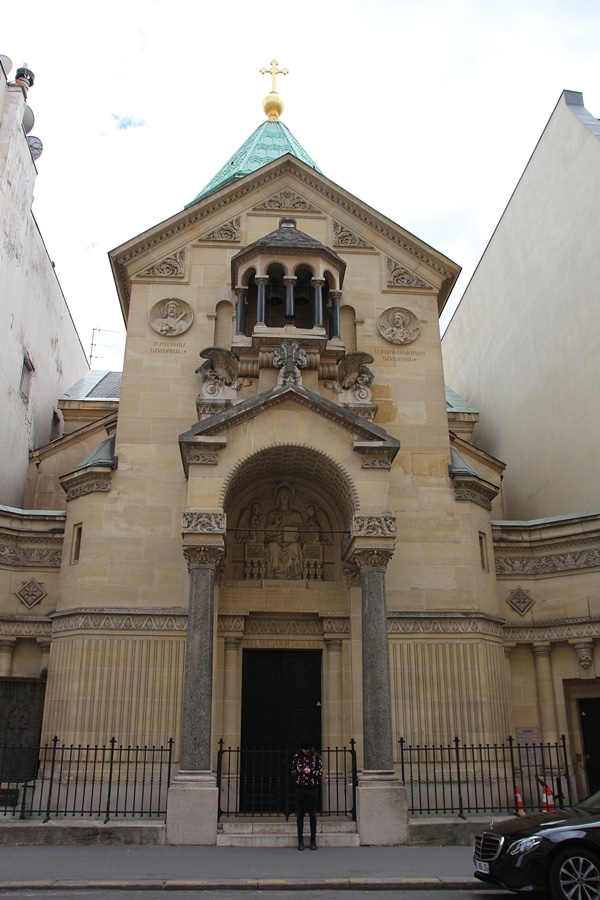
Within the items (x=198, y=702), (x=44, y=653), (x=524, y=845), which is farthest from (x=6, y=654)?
(x=524, y=845)

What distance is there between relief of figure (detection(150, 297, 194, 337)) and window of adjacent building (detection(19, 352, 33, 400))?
7364 mm

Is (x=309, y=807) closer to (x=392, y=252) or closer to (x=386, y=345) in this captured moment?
(x=386, y=345)

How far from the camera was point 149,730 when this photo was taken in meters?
17.1

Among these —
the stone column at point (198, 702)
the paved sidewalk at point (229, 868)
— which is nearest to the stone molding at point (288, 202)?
the stone column at point (198, 702)

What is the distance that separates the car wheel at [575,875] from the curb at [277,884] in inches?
76.3

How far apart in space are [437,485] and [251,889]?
11.3m

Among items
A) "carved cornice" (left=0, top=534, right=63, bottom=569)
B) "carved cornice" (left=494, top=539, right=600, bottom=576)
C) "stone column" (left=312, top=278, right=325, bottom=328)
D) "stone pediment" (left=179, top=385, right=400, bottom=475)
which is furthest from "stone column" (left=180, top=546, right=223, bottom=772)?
"carved cornice" (left=494, top=539, right=600, bottom=576)

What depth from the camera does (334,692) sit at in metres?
18.6

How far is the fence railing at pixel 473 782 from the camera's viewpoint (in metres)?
16.1

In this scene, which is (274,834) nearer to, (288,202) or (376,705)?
(376,705)

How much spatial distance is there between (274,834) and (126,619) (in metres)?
6.11

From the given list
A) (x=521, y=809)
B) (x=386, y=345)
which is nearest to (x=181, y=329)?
(x=386, y=345)

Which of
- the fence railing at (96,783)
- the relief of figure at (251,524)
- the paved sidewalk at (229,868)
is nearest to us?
the paved sidewalk at (229,868)

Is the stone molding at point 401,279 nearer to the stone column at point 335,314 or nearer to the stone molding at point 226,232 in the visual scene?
the stone column at point 335,314
